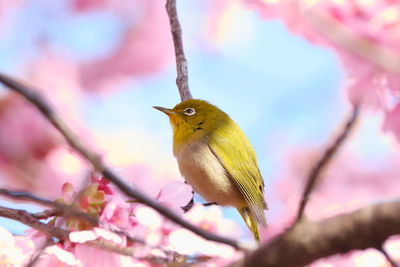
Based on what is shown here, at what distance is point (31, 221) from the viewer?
5.98 ft

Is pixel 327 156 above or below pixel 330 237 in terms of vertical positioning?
above

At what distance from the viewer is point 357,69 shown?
5.68 feet

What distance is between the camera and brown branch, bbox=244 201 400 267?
3.82 feet

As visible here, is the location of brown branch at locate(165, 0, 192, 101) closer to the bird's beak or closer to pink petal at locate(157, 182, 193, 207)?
the bird's beak

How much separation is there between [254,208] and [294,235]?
2.70m

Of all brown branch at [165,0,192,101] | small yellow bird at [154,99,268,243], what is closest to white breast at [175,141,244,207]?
small yellow bird at [154,99,268,243]

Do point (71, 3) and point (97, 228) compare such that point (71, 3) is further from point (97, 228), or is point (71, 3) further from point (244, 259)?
point (244, 259)

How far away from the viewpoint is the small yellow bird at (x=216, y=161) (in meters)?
4.18

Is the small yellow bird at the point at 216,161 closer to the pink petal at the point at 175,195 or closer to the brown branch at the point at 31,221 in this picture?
the pink petal at the point at 175,195

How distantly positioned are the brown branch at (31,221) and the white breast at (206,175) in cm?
232

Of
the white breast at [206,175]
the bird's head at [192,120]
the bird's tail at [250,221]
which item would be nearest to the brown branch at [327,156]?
the bird's tail at [250,221]

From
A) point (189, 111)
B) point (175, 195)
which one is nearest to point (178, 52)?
point (189, 111)

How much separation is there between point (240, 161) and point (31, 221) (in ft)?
8.87

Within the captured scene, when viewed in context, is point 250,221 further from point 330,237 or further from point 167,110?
point 330,237
